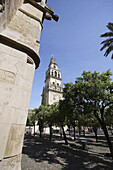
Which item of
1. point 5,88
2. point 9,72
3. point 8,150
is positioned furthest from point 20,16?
point 8,150

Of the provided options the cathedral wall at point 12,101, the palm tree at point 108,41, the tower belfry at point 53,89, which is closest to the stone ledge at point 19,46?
the cathedral wall at point 12,101

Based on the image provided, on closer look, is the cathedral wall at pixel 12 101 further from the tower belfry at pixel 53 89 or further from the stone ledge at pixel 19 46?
the tower belfry at pixel 53 89

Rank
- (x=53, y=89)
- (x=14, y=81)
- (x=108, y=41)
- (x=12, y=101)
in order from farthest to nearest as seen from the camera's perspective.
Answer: (x=53, y=89) < (x=108, y=41) < (x=14, y=81) < (x=12, y=101)

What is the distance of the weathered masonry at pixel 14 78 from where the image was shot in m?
1.82

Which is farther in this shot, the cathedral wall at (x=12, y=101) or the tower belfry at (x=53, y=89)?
the tower belfry at (x=53, y=89)

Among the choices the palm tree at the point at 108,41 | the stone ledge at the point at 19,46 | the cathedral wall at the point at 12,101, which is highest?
the palm tree at the point at 108,41

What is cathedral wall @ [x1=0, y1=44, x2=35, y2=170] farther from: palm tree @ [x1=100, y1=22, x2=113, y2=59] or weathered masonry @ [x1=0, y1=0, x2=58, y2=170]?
palm tree @ [x1=100, y1=22, x2=113, y2=59]

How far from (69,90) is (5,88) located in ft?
26.3

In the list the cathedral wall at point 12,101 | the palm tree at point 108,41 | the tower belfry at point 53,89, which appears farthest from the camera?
the tower belfry at point 53,89

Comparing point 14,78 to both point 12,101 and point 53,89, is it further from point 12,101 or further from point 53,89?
point 53,89

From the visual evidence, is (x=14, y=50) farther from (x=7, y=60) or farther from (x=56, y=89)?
(x=56, y=89)

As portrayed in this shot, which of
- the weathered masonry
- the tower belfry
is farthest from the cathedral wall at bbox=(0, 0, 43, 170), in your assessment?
the tower belfry

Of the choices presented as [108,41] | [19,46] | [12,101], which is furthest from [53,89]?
[12,101]

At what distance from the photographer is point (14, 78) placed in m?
2.17
